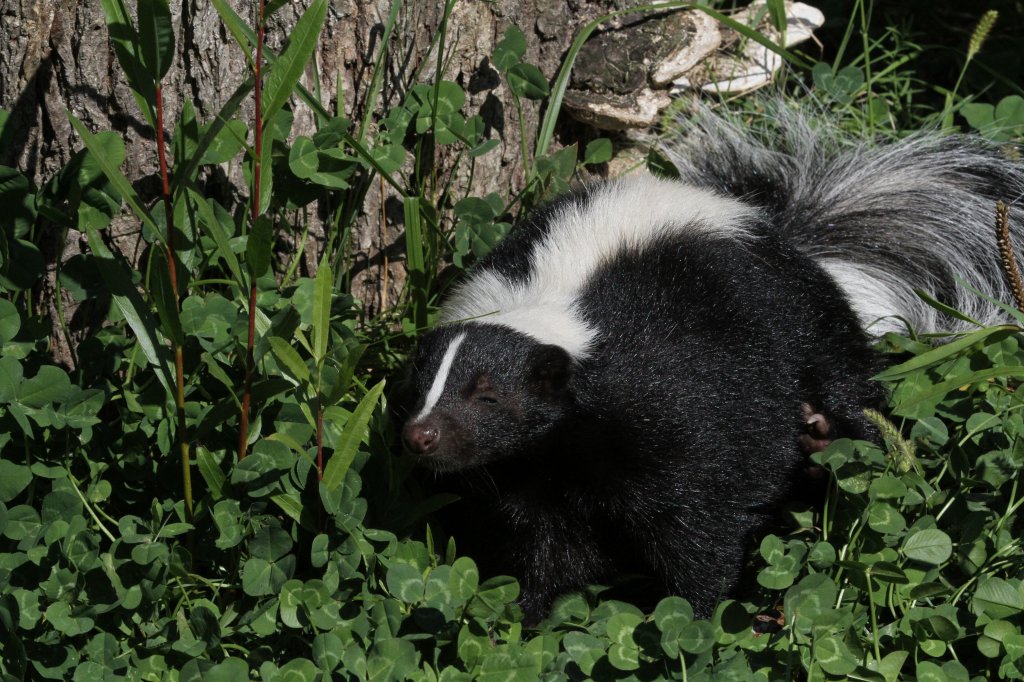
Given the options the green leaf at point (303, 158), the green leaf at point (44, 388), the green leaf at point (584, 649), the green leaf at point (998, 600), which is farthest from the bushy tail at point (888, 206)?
the green leaf at point (44, 388)

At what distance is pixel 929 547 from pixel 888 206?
6.30ft

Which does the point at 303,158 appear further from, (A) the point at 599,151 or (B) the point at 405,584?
(B) the point at 405,584

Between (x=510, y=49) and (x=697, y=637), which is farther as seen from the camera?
(x=510, y=49)

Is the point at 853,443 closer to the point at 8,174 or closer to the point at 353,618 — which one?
the point at 353,618

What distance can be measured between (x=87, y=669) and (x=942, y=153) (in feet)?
13.0

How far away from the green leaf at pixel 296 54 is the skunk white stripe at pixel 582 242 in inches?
45.4

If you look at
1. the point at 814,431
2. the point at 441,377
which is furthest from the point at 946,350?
the point at 441,377

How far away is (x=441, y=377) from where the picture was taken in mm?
3871

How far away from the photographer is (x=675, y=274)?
13.9ft

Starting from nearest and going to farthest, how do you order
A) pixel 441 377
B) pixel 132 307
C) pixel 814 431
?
1. pixel 132 307
2. pixel 441 377
3. pixel 814 431

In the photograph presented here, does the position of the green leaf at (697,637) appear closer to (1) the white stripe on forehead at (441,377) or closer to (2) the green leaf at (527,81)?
(1) the white stripe on forehead at (441,377)

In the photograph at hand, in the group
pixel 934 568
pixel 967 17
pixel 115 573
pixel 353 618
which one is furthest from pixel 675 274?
pixel 967 17

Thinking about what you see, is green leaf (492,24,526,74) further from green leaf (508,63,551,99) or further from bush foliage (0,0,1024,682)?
bush foliage (0,0,1024,682)

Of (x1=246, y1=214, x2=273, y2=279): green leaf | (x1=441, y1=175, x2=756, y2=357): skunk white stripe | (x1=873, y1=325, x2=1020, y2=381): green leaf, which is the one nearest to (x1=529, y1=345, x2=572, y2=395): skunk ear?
(x1=441, y1=175, x2=756, y2=357): skunk white stripe
